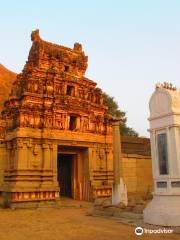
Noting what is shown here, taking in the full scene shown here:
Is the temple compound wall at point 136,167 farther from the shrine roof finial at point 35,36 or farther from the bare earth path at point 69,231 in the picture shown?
the bare earth path at point 69,231

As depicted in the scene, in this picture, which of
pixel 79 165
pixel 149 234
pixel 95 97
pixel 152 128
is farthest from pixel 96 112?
pixel 149 234

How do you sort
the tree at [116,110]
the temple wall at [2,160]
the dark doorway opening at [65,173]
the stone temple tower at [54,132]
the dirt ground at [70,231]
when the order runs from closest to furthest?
the dirt ground at [70,231]
the stone temple tower at [54,132]
the temple wall at [2,160]
the dark doorway opening at [65,173]
the tree at [116,110]

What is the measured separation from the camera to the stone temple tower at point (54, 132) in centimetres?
1806

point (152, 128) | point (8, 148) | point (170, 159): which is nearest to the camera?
point (170, 159)

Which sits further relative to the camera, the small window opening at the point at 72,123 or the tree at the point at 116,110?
the tree at the point at 116,110

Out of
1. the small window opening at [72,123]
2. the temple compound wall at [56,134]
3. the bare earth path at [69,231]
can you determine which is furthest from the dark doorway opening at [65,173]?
the bare earth path at [69,231]

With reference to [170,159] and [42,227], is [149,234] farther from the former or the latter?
[42,227]

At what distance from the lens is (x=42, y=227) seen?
1015 centimetres

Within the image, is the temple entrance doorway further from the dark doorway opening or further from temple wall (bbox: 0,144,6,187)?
temple wall (bbox: 0,144,6,187)

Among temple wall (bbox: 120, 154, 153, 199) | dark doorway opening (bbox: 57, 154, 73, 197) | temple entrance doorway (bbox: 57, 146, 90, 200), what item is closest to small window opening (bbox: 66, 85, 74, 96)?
temple entrance doorway (bbox: 57, 146, 90, 200)

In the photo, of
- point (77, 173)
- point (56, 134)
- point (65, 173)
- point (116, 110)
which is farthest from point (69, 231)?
point (116, 110)

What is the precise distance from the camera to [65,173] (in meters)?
23.4

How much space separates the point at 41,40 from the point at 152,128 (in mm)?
14526

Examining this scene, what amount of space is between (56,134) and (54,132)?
195mm
